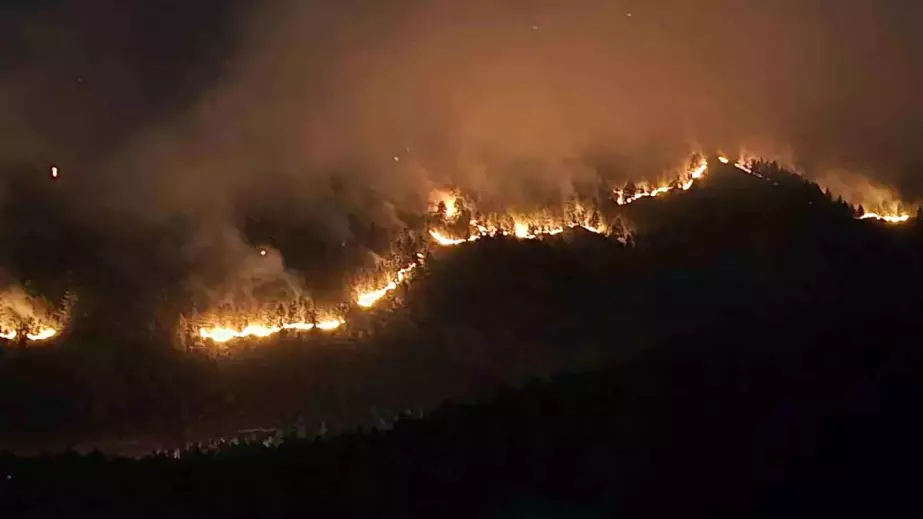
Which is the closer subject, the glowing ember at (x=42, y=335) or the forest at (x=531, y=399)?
the forest at (x=531, y=399)

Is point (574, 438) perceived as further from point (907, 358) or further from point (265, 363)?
point (907, 358)

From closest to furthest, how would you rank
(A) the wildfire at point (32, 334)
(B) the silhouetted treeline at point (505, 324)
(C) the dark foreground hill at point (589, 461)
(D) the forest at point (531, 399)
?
(C) the dark foreground hill at point (589, 461)
(D) the forest at point (531, 399)
(B) the silhouetted treeline at point (505, 324)
(A) the wildfire at point (32, 334)

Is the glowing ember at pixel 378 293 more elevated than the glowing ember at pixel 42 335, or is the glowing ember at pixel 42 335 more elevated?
the glowing ember at pixel 378 293

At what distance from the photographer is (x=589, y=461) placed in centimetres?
5466

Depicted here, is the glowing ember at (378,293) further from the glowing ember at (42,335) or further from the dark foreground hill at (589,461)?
the glowing ember at (42,335)

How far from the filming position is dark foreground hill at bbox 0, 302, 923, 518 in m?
52.3

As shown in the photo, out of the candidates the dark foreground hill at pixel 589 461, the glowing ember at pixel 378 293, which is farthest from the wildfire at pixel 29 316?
the glowing ember at pixel 378 293

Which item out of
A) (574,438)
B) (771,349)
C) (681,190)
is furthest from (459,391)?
(681,190)

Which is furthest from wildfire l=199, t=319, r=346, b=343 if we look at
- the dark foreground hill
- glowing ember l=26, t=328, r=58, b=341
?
the dark foreground hill

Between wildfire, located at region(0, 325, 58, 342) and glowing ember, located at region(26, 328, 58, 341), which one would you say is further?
glowing ember, located at region(26, 328, 58, 341)

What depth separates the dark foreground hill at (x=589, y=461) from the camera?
52.3 meters

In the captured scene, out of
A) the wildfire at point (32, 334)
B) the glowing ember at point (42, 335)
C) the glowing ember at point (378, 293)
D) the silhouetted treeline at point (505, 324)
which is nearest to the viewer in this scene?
the silhouetted treeline at point (505, 324)

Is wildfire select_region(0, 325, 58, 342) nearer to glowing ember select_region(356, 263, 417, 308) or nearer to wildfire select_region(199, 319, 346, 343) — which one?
wildfire select_region(199, 319, 346, 343)

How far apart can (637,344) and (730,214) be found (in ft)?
81.1
